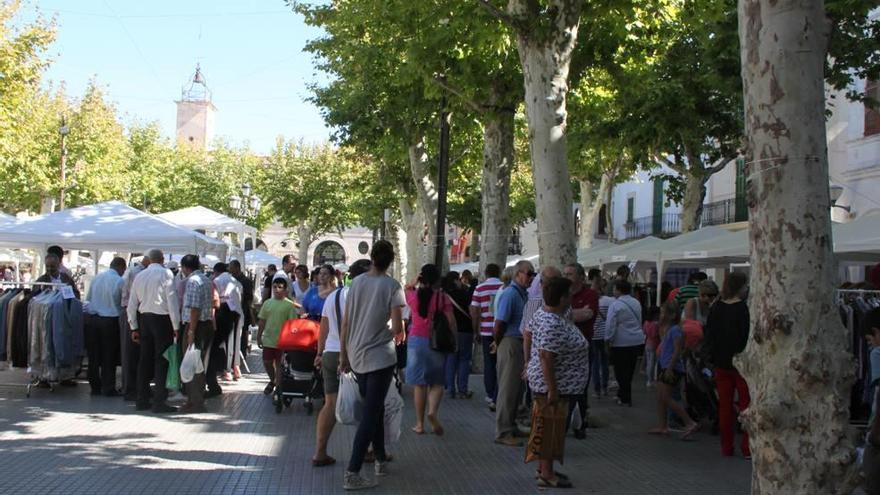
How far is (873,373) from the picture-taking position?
671 cm

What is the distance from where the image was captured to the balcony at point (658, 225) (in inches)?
1511

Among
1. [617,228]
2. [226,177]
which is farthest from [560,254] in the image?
[226,177]

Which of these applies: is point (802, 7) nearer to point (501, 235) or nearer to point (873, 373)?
point (873, 373)

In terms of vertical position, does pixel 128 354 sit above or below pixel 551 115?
below

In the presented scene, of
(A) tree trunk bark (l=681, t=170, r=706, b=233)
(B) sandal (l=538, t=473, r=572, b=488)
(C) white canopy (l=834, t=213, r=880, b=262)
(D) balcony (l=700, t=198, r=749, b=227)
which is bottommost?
(B) sandal (l=538, t=473, r=572, b=488)

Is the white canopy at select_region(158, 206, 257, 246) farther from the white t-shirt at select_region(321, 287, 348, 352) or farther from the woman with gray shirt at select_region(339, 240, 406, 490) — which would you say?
the woman with gray shirt at select_region(339, 240, 406, 490)

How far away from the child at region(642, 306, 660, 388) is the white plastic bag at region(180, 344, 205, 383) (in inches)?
256

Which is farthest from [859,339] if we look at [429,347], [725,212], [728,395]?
[725,212]

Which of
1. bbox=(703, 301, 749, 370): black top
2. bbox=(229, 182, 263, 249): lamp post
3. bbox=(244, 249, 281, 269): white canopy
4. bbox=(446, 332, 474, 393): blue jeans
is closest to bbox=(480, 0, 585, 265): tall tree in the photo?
bbox=(446, 332, 474, 393): blue jeans

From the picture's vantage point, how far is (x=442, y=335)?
997 cm

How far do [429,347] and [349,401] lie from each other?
104 inches

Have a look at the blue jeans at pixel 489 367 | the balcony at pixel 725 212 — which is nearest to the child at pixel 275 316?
the blue jeans at pixel 489 367

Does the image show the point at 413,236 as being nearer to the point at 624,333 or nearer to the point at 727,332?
the point at 624,333

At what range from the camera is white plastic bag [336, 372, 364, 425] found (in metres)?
7.35
